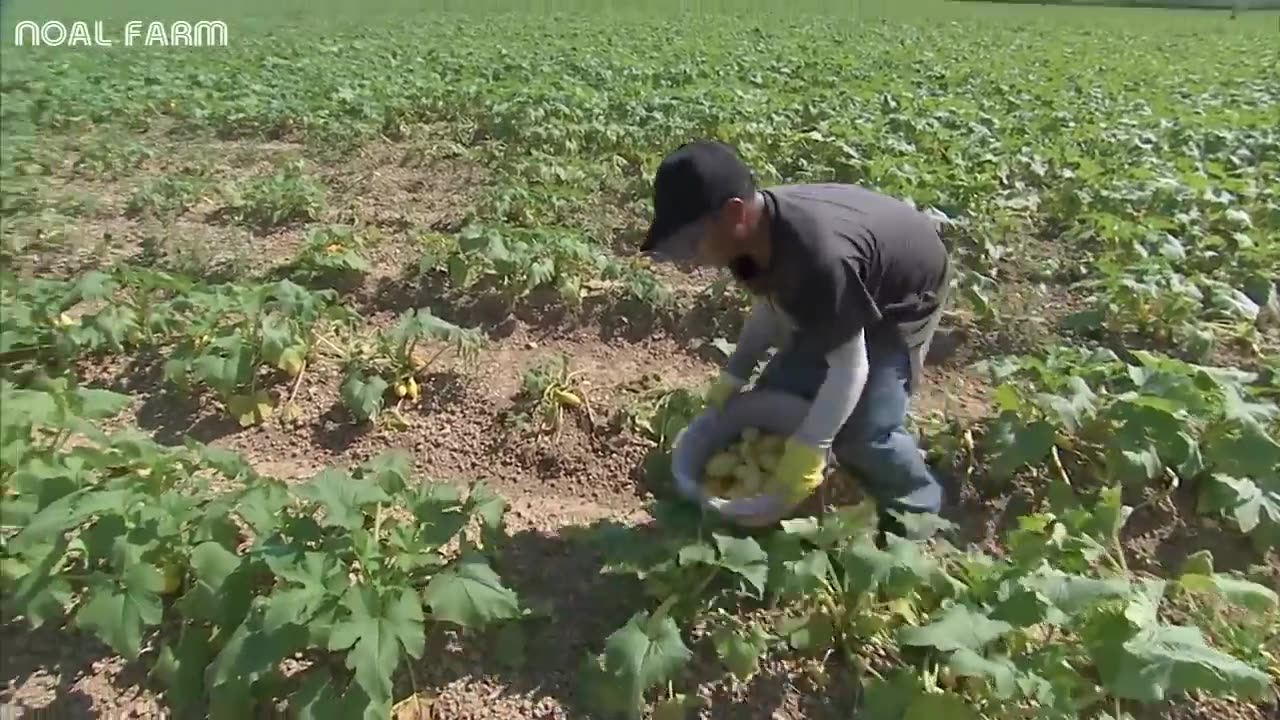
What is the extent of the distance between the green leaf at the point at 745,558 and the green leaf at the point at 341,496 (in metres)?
0.96

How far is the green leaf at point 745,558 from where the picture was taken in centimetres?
246

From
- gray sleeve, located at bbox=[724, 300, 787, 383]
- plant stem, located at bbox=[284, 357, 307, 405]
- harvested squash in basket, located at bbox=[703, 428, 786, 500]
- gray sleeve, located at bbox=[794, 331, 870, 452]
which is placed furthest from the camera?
plant stem, located at bbox=[284, 357, 307, 405]

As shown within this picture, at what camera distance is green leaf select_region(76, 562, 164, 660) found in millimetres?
2256

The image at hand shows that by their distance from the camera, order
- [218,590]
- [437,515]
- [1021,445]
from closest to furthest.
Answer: [218,590], [437,515], [1021,445]

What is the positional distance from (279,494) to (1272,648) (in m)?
2.87

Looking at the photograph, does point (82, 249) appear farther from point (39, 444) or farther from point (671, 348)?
point (671, 348)

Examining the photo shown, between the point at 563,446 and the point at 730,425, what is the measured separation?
0.85 m

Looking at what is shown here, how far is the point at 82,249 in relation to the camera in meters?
5.08

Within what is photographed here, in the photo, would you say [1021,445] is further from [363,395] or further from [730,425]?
[363,395]

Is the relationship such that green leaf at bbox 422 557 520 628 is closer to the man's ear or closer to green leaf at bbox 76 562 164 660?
green leaf at bbox 76 562 164 660

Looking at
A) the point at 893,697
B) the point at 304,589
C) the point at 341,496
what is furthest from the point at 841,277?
the point at 304,589

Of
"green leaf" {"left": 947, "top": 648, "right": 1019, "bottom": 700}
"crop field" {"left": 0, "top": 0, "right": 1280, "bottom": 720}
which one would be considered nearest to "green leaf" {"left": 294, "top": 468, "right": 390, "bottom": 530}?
"crop field" {"left": 0, "top": 0, "right": 1280, "bottom": 720}

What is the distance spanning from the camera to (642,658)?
2369 millimetres

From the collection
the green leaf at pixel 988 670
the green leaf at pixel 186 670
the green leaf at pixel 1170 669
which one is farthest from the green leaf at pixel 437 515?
the green leaf at pixel 1170 669
